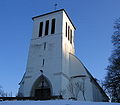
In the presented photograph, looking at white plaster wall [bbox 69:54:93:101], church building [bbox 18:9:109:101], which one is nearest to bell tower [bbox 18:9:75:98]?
church building [bbox 18:9:109:101]

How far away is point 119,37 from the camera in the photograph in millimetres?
23391

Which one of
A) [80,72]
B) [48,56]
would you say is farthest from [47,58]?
[80,72]

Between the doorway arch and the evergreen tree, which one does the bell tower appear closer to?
the doorway arch

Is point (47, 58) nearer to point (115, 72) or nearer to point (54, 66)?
point (54, 66)

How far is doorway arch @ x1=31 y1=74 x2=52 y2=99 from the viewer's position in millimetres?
26367

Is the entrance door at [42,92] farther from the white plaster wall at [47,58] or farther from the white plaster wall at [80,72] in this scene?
the white plaster wall at [80,72]

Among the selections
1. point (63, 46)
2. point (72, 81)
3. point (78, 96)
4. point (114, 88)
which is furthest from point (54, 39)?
point (114, 88)

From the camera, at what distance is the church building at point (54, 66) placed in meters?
26.1

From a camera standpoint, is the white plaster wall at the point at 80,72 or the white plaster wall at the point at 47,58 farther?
the white plaster wall at the point at 47,58

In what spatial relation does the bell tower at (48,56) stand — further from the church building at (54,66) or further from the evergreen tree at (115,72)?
the evergreen tree at (115,72)

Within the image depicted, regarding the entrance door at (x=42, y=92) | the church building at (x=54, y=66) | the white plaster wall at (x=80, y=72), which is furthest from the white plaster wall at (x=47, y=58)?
the white plaster wall at (x=80, y=72)

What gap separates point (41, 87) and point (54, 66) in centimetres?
317

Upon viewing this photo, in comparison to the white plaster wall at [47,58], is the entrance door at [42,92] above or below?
below

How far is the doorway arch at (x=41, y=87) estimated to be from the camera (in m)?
26.4
